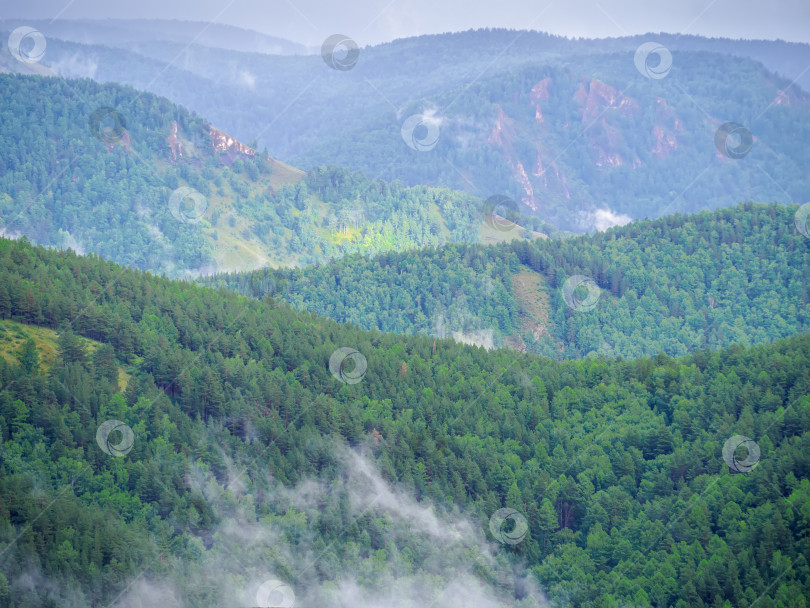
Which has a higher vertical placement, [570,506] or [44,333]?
[570,506]

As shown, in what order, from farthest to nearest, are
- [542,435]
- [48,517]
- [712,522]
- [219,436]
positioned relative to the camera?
[542,435] < [219,436] < [712,522] < [48,517]

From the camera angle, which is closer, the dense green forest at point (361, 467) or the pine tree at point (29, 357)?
the dense green forest at point (361, 467)

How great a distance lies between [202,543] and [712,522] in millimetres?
61736

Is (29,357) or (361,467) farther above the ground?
(361,467)

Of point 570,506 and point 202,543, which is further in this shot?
point 570,506

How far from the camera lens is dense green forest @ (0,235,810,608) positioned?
142m

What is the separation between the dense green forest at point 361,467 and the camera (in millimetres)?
142500

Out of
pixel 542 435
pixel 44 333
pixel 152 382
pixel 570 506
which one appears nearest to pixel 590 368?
pixel 542 435

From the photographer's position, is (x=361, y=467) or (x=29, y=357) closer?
(x=29, y=357)

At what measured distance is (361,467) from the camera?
16525cm

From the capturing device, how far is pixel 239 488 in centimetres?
15738

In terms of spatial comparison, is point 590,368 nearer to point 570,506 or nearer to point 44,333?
point 570,506

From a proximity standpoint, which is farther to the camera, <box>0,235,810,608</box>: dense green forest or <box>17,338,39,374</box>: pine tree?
<box>17,338,39,374</box>: pine tree

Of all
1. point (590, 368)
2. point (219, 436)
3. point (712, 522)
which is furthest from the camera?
point (590, 368)
